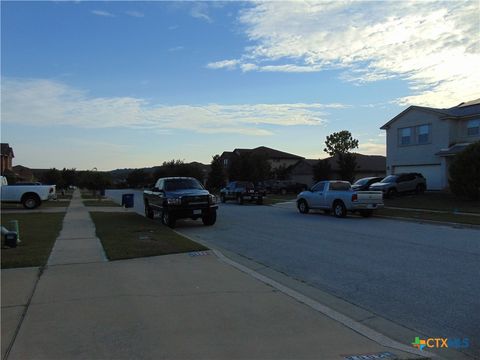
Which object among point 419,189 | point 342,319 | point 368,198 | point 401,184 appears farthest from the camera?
point 419,189

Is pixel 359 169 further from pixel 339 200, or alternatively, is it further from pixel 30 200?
pixel 30 200

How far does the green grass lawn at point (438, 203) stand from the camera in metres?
24.1

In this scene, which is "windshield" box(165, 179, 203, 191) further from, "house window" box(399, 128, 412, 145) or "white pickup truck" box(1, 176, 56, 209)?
"house window" box(399, 128, 412, 145)

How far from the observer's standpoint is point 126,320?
5340 mm

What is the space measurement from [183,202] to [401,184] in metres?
21.6

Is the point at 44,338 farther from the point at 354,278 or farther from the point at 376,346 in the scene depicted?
the point at 354,278

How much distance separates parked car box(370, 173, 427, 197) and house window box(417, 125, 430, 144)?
3.64 meters

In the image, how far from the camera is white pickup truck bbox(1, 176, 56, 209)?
85.1 ft

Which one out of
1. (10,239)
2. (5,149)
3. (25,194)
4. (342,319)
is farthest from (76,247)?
(5,149)

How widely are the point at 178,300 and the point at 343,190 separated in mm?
17007

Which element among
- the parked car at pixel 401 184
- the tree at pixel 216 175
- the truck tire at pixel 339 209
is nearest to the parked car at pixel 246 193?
the parked car at pixel 401 184

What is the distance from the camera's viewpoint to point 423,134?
36.8 m

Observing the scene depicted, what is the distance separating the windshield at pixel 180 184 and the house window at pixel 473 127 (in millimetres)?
24350

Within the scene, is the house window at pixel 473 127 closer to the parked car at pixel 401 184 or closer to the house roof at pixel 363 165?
the parked car at pixel 401 184
